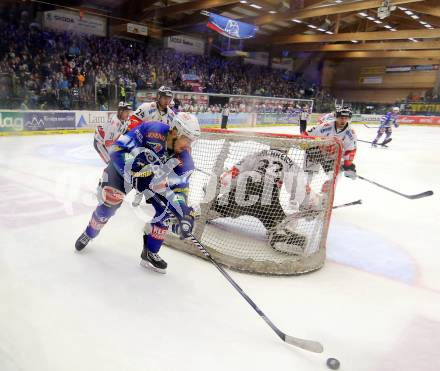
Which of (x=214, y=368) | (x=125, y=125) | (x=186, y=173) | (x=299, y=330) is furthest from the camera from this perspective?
(x=125, y=125)

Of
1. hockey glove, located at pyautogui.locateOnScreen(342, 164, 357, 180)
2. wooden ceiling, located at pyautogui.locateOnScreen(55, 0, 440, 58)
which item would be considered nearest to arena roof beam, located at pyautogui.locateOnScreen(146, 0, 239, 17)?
wooden ceiling, located at pyautogui.locateOnScreen(55, 0, 440, 58)

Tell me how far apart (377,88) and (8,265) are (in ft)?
89.7

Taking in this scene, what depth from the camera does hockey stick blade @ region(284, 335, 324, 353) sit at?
65.6 inches

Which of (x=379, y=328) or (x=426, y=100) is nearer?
(x=379, y=328)

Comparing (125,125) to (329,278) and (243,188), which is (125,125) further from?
(329,278)

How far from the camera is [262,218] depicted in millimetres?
2885

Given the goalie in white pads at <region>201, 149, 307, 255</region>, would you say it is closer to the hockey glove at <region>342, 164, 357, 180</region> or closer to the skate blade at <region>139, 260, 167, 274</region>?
the skate blade at <region>139, 260, 167, 274</region>

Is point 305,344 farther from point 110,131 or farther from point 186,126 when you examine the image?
point 110,131

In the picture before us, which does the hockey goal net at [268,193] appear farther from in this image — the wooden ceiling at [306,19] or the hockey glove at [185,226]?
the wooden ceiling at [306,19]

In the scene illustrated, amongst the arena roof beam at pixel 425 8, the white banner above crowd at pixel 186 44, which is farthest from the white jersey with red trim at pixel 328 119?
the white banner above crowd at pixel 186 44

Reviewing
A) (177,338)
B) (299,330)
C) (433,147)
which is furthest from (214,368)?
Result: (433,147)

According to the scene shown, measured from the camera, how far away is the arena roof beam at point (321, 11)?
13.4 meters

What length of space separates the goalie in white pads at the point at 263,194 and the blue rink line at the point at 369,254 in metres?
0.41

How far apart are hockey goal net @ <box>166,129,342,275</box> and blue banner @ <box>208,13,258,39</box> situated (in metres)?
12.5
